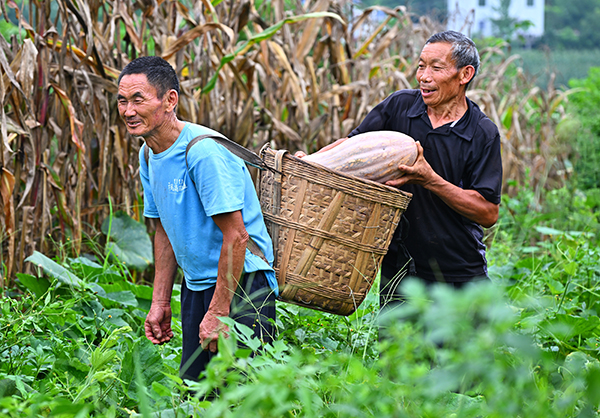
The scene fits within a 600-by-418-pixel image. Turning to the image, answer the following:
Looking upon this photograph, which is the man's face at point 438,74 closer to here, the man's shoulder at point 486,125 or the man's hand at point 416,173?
the man's shoulder at point 486,125

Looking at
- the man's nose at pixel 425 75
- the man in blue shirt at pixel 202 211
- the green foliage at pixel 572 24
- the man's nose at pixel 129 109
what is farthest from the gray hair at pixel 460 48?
the green foliage at pixel 572 24

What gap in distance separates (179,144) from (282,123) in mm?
2399

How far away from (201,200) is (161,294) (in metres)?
0.56

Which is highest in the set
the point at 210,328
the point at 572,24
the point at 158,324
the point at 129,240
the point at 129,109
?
the point at 572,24

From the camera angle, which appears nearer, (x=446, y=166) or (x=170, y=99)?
(x=170, y=99)

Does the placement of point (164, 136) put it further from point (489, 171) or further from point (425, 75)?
point (489, 171)

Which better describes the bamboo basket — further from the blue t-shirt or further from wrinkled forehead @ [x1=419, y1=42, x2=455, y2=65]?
wrinkled forehead @ [x1=419, y1=42, x2=455, y2=65]

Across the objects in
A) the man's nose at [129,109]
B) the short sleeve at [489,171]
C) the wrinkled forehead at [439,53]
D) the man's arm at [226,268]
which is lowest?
the man's arm at [226,268]

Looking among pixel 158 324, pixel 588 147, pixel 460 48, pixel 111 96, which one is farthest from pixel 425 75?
pixel 588 147

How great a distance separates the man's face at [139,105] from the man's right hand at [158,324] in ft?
2.38

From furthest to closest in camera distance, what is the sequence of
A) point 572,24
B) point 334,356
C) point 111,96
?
point 572,24 → point 111,96 → point 334,356

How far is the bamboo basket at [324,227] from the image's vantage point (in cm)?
215

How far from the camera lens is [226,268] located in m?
2.15

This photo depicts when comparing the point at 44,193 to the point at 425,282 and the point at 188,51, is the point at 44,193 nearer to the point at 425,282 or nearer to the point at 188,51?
the point at 188,51
